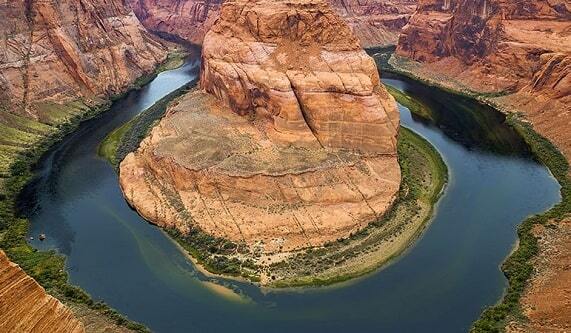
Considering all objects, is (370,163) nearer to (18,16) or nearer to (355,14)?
(18,16)

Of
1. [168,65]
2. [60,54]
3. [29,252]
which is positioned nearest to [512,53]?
[168,65]

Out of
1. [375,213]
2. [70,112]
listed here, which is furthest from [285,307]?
[70,112]

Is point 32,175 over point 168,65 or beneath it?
beneath

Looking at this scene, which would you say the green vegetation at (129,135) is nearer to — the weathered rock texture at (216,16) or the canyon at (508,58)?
the canyon at (508,58)

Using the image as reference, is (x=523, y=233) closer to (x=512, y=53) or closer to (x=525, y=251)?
(x=525, y=251)

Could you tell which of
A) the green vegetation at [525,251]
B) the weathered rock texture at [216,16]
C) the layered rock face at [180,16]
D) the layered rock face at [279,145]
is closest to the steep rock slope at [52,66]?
the layered rock face at [279,145]

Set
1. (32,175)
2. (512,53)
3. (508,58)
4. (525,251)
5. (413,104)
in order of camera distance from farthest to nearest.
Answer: (508,58) < (512,53) < (413,104) < (32,175) < (525,251)

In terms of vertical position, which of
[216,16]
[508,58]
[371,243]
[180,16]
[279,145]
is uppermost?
[508,58]
